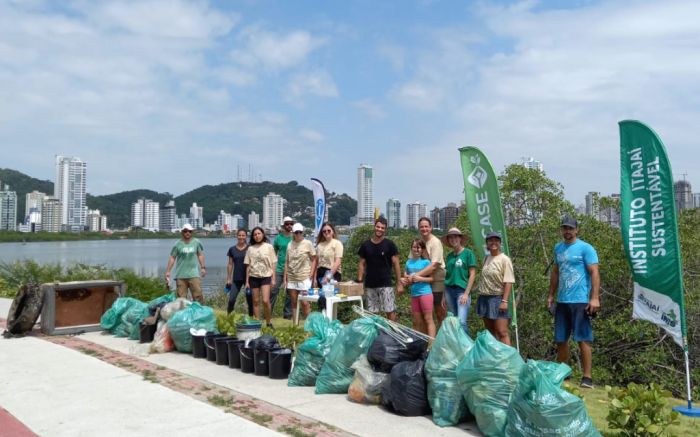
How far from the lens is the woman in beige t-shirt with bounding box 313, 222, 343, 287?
28.1 feet

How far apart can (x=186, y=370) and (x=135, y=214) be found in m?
168

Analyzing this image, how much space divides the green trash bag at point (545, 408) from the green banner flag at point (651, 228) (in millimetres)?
1781

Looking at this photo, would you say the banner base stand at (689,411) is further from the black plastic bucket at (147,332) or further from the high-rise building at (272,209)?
the high-rise building at (272,209)

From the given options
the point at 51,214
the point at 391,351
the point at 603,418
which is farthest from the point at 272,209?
the point at 603,418

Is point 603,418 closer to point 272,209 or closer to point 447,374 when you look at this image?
point 447,374

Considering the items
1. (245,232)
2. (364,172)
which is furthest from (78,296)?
(364,172)

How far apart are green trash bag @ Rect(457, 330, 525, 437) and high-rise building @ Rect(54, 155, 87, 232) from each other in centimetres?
15472

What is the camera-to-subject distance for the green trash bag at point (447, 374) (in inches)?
177

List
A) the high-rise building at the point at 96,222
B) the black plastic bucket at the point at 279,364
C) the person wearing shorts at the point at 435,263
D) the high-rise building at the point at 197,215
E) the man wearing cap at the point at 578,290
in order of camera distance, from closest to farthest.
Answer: the man wearing cap at the point at 578,290
the black plastic bucket at the point at 279,364
the person wearing shorts at the point at 435,263
the high-rise building at the point at 197,215
the high-rise building at the point at 96,222

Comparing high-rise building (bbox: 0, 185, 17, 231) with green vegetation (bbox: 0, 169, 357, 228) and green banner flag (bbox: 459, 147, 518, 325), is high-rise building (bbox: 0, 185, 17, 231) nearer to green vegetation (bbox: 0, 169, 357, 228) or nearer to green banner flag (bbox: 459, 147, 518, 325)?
green vegetation (bbox: 0, 169, 357, 228)

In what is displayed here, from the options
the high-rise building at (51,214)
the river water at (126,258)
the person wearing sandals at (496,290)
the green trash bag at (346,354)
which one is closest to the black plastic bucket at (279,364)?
the green trash bag at (346,354)

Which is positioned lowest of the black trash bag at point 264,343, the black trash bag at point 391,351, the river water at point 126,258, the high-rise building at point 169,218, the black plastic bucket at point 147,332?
the river water at point 126,258

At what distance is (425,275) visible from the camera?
6836 mm

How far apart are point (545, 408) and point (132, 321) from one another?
6.71m
